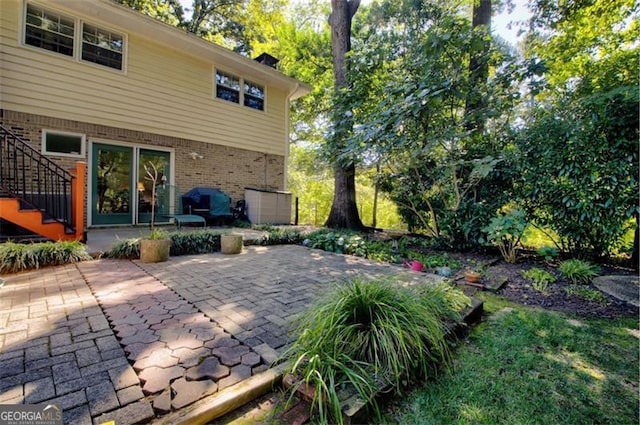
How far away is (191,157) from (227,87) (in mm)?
2483

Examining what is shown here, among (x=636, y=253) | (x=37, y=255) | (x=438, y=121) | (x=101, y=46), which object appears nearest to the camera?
(x=37, y=255)

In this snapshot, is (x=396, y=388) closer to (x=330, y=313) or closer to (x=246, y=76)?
(x=330, y=313)

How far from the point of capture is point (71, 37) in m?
6.09

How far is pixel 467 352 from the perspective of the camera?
2.14 meters

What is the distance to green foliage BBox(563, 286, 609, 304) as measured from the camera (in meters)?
3.29

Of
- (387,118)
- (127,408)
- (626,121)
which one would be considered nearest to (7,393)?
(127,408)

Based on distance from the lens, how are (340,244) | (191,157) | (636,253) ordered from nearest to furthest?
(636,253) < (340,244) < (191,157)

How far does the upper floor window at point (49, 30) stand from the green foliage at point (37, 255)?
4.67 m

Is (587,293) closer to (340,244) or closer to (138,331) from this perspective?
(340,244)

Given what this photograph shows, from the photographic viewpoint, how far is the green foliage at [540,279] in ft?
11.8

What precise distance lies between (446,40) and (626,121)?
273 centimetres

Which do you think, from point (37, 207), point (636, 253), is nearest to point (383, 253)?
point (636, 253)

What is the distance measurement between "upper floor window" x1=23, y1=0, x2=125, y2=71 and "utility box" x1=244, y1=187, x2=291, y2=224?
14.6 feet

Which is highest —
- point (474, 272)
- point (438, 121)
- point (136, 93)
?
point (136, 93)
